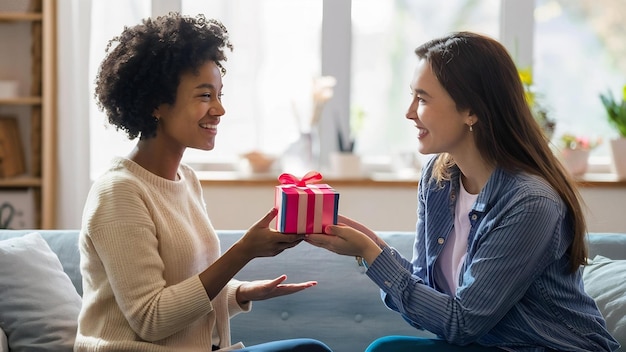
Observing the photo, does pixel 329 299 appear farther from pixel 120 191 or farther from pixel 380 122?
pixel 380 122

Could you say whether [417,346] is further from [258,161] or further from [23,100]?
[23,100]

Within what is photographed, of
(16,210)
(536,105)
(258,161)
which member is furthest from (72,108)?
(536,105)

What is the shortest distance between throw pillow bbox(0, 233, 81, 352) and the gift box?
791mm

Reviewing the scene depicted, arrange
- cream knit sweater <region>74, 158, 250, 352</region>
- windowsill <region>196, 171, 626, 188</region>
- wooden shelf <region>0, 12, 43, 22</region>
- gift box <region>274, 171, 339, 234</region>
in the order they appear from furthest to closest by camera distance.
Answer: windowsill <region>196, 171, 626, 188</region>
wooden shelf <region>0, 12, 43, 22</region>
gift box <region>274, 171, 339, 234</region>
cream knit sweater <region>74, 158, 250, 352</region>

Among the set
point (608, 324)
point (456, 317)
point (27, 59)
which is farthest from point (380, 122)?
point (456, 317)

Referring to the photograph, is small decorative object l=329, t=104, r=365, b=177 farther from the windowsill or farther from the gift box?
the gift box

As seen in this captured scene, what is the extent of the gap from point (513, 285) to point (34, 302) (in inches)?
51.8

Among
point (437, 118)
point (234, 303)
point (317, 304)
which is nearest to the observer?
point (437, 118)

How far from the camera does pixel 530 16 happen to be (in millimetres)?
4461

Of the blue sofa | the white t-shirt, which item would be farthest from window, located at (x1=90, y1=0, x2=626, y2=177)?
the white t-shirt

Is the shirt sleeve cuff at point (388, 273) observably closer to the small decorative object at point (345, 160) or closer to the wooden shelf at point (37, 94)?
the small decorative object at point (345, 160)

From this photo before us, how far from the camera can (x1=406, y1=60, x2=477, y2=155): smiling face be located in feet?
7.05

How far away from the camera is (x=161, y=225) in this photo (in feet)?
6.63

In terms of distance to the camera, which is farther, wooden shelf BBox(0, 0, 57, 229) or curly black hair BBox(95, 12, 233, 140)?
wooden shelf BBox(0, 0, 57, 229)
